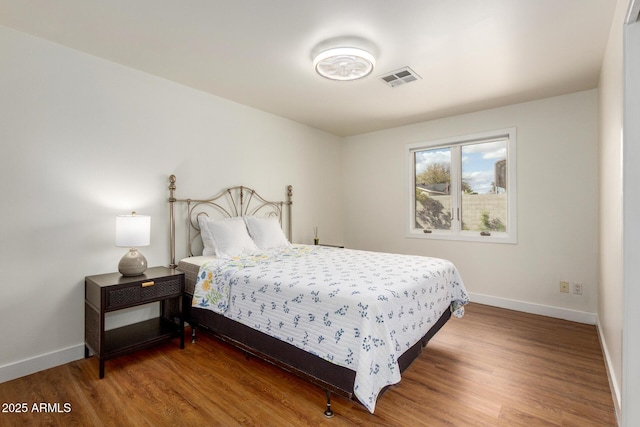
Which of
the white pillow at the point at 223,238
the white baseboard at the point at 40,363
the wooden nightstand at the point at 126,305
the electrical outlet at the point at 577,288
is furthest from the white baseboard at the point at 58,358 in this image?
the white pillow at the point at 223,238

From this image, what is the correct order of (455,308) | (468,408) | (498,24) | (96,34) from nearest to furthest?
1. (468,408)
2. (498,24)
3. (96,34)
4. (455,308)

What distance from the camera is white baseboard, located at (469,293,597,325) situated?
10.7 feet

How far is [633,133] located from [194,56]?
291cm

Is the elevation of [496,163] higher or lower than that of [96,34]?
lower

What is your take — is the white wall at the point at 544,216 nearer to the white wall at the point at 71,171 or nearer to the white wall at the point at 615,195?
the white wall at the point at 615,195

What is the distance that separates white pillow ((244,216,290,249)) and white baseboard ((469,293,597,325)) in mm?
2631

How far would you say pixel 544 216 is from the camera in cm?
351

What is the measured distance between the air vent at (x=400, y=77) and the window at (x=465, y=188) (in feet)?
4.91

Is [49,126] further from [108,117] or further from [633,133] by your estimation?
[633,133]

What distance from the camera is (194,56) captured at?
2543 mm

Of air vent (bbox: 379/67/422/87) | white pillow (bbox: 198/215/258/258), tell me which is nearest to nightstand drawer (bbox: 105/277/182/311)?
white pillow (bbox: 198/215/258/258)

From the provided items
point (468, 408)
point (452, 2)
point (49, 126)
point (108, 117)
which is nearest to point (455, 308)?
point (468, 408)

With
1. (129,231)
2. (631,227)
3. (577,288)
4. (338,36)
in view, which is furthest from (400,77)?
(577,288)

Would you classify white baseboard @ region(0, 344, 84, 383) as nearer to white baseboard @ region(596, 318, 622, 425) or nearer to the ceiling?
the ceiling
